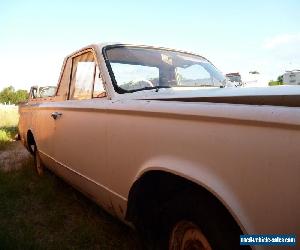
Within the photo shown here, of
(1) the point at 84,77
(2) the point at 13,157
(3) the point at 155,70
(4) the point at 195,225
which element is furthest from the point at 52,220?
(2) the point at 13,157

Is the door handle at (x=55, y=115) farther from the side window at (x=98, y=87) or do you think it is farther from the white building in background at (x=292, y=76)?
the white building in background at (x=292, y=76)

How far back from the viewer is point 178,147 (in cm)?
186

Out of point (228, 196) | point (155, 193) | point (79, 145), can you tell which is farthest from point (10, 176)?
point (228, 196)

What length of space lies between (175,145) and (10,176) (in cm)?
428

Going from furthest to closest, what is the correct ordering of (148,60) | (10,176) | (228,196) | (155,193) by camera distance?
(10,176) → (148,60) → (155,193) → (228,196)

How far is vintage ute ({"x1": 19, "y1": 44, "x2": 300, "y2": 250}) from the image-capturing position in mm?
1418

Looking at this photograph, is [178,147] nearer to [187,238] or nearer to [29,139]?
[187,238]

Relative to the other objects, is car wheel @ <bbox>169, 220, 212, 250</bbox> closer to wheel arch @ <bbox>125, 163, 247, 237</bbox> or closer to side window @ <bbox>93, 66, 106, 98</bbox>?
wheel arch @ <bbox>125, 163, 247, 237</bbox>

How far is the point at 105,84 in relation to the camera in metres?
2.96

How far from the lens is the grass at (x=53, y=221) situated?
3123 millimetres

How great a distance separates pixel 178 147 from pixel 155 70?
156 centimetres

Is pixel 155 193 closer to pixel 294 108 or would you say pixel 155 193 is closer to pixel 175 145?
pixel 175 145

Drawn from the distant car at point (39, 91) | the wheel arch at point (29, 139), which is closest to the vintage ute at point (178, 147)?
the distant car at point (39, 91)

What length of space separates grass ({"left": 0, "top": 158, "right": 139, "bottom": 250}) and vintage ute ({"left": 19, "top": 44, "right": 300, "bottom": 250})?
0.43 meters
